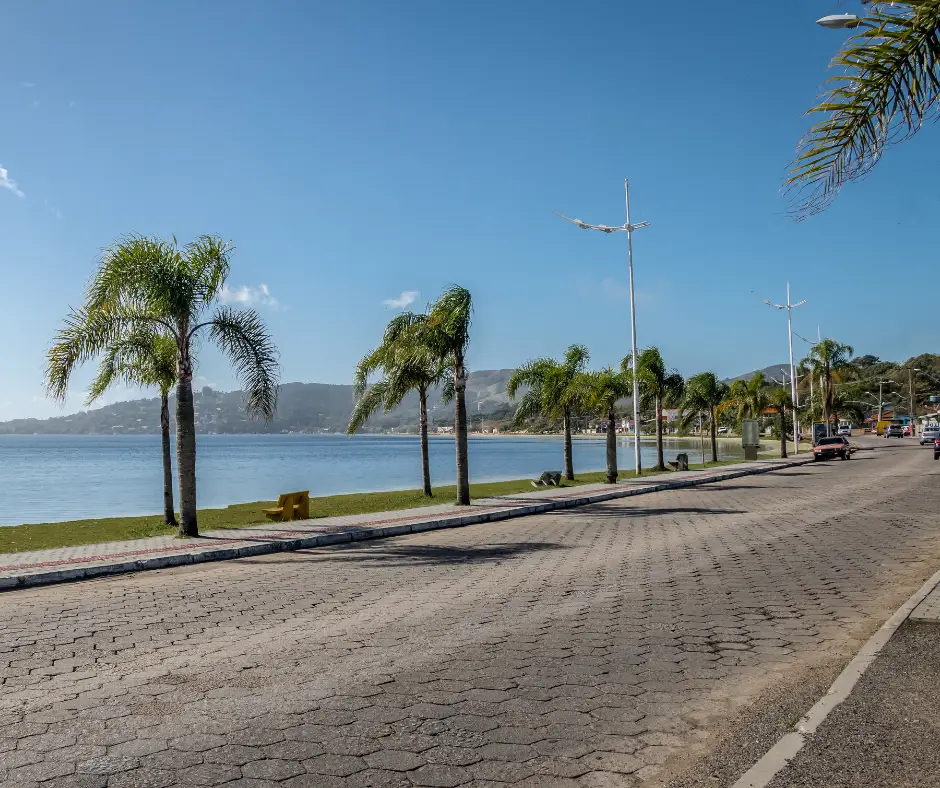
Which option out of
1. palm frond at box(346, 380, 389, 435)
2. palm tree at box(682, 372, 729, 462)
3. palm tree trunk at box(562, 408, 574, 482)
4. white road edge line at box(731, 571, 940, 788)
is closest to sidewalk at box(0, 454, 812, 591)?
palm frond at box(346, 380, 389, 435)

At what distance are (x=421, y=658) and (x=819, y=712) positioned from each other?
283 cm

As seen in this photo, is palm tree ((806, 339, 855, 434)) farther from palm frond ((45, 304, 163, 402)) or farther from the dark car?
palm frond ((45, 304, 163, 402))

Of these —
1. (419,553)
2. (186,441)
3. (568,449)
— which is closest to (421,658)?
(419,553)

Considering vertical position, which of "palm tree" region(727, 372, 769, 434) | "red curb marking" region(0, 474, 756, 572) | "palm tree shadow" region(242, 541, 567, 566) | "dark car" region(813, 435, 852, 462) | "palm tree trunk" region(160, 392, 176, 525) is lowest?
"dark car" region(813, 435, 852, 462)

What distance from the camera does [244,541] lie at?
1427 cm

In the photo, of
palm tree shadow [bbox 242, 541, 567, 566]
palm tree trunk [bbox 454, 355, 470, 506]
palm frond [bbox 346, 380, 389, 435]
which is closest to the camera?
palm tree shadow [bbox 242, 541, 567, 566]

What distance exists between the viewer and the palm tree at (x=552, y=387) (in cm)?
3338

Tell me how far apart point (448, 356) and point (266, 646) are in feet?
53.1

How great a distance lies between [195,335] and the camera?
16.5m

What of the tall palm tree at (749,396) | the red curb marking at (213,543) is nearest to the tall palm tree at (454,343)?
the red curb marking at (213,543)

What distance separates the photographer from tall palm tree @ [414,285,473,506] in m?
21.2

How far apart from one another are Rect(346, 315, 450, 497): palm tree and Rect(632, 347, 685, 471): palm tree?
13187mm

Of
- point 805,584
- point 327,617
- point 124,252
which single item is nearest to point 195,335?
point 124,252

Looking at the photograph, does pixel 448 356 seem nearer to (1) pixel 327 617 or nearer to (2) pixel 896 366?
(1) pixel 327 617
